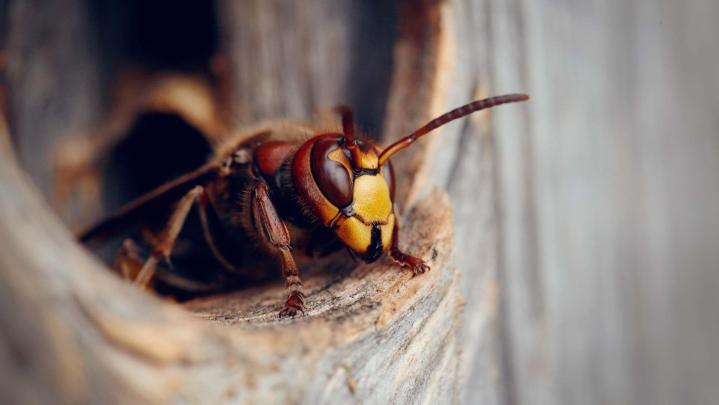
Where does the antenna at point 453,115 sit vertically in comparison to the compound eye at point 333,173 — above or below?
above

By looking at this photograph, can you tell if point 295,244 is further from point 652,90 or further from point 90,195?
point 652,90

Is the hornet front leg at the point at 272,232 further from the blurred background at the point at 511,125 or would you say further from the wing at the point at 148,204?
the blurred background at the point at 511,125

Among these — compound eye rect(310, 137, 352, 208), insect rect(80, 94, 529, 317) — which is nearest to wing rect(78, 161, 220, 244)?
insect rect(80, 94, 529, 317)

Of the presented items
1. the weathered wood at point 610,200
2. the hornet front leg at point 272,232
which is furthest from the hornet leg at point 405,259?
the weathered wood at point 610,200

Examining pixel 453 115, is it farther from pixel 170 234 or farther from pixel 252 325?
pixel 170 234

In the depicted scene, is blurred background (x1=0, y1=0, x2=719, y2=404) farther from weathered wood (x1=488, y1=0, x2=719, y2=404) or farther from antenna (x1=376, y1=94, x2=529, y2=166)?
antenna (x1=376, y1=94, x2=529, y2=166)

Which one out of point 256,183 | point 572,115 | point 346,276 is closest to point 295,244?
point 256,183

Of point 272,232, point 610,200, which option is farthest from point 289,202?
point 610,200
